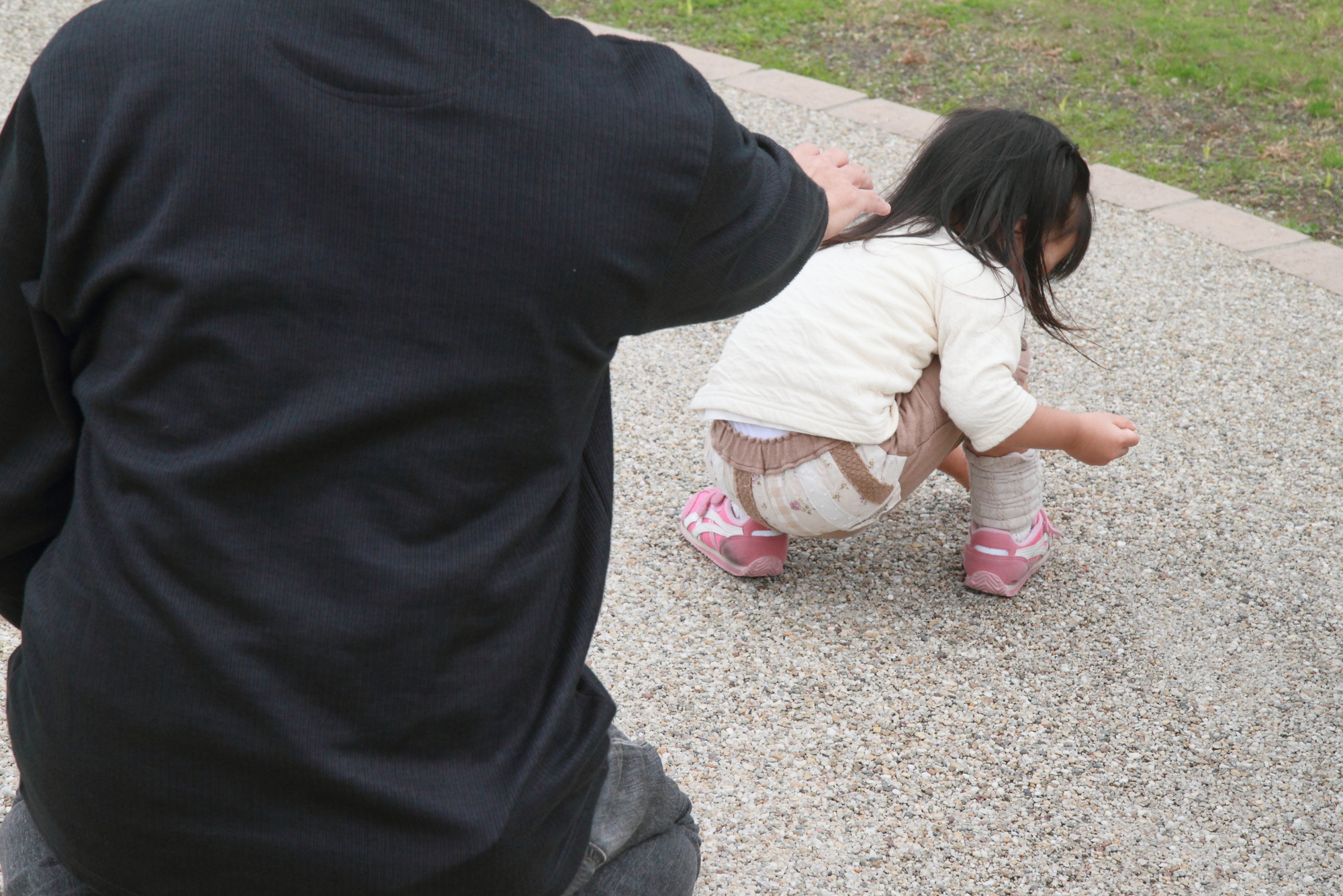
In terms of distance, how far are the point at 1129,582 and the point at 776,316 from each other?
0.93 meters

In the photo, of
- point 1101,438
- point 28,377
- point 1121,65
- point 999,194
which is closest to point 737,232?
point 28,377

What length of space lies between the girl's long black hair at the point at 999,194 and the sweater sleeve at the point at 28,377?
4.92ft

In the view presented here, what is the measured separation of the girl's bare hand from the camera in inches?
88.9

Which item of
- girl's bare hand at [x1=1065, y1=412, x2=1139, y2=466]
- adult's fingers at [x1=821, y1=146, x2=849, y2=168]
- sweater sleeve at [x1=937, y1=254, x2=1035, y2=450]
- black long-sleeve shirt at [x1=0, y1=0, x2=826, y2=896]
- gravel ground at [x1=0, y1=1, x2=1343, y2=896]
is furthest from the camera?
girl's bare hand at [x1=1065, y1=412, x2=1139, y2=466]

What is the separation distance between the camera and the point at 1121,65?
5.17 m

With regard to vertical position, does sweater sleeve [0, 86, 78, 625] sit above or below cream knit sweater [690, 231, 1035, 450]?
above

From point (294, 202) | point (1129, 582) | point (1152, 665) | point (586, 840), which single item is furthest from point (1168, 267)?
point (294, 202)

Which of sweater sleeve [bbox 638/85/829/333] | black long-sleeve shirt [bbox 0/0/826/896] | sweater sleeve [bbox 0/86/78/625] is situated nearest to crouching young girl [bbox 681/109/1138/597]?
sweater sleeve [bbox 638/85/829/333]

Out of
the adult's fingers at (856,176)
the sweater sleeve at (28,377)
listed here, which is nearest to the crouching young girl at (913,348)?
→ the adult's fingers at (856,176)

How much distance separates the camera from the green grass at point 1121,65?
4.39 m

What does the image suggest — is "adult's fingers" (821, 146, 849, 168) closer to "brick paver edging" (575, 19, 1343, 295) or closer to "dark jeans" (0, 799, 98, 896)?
"dark jeans" (0, 799, 98, 896)

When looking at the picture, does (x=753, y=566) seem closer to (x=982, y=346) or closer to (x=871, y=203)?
(x=982, y=346)

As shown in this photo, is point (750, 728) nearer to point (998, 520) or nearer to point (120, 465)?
point (998, 520)

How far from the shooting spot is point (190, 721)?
98cm
